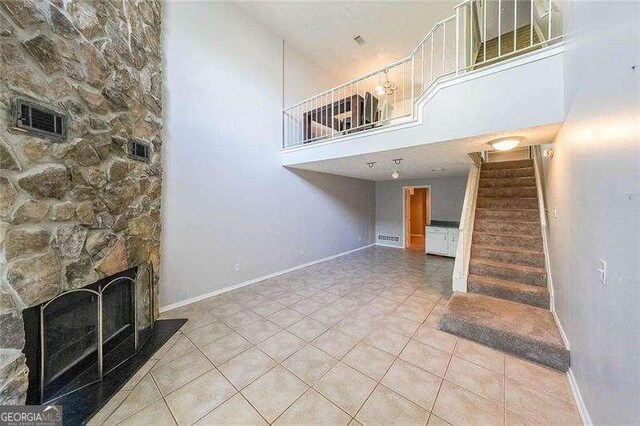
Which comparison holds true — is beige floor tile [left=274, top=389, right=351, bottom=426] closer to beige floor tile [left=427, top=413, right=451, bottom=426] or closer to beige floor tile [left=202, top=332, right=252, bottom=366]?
beige floor tile [left=427, top=413, right=451, bottom=426]

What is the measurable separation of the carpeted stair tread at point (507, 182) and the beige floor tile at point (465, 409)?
4.20 metres

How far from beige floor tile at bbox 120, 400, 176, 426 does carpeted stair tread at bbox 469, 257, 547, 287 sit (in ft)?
12.4

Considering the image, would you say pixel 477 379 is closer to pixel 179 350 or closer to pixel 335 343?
pixel 335 343

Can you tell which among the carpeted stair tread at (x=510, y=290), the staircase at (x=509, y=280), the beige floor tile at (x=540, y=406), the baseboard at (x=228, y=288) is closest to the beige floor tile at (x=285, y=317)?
the baseboard at (x=228, y=288)

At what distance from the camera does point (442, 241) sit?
244 inches

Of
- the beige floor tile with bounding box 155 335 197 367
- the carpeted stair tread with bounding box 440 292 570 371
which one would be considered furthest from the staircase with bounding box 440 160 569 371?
the beige floor tile with bounding box 155 335 197 367

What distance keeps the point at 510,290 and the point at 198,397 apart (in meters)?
3.63

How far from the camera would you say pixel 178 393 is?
1.80m

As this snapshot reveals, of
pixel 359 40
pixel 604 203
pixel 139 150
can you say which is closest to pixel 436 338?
pixel 604 203

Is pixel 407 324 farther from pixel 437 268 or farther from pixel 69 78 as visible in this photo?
pixel 69 78

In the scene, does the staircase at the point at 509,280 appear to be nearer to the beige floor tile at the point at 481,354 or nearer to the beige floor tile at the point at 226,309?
the beige floor tile at the point at 481,354

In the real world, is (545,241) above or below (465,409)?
above

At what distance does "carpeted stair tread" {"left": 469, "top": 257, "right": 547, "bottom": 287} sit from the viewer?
9.91 feet

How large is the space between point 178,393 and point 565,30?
14.5 feet
